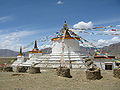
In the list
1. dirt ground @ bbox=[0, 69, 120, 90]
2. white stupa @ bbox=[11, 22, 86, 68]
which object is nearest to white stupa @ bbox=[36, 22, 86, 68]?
white stupa @ bbox=[11, 22, 86, 68]

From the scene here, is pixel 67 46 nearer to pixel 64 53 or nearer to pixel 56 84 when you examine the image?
pixel 64 53

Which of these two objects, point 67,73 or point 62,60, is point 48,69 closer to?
point 62,60

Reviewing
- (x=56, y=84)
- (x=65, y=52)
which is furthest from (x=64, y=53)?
(x=56, y=84)

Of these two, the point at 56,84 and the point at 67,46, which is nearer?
the point at 56,84

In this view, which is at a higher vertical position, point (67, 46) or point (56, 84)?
point (67, 46)

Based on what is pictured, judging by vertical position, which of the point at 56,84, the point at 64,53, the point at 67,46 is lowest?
the point at 56,84

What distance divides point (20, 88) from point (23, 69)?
7.67 m

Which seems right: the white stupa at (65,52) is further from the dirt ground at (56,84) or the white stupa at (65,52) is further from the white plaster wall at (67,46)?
the dirt ground at (56,84)

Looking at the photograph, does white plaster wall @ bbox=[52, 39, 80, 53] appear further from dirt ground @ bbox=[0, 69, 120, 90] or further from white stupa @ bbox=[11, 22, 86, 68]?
dirt ground @ bbox=[0, 69, 120, 90]

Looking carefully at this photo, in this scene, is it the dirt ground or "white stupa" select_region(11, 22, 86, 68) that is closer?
the dirt ground

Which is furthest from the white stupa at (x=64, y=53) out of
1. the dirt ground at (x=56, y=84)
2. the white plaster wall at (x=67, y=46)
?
the dirt ground at (x=56, y=84)

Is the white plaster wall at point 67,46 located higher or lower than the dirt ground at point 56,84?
higher

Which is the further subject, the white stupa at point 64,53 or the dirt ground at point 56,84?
the white stupa at point 64,53

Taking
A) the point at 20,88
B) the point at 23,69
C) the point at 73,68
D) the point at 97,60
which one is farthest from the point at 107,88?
the point at 97,60
